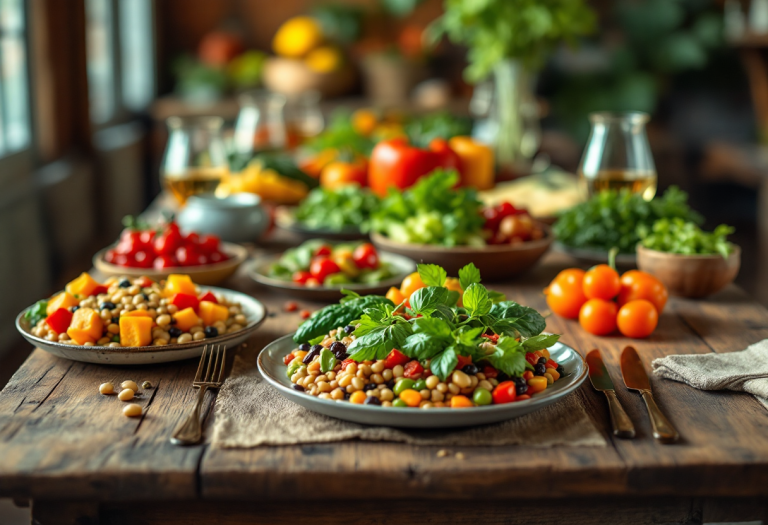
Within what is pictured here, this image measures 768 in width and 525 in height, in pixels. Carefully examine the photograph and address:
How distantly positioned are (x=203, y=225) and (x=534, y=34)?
1.72 metres

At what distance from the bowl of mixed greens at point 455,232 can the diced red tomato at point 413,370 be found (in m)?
0.72

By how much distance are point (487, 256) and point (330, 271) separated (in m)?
0.35

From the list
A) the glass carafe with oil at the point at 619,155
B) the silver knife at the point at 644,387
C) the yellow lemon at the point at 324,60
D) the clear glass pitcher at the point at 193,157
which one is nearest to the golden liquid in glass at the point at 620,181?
the glass carafe with oil at the point at 619,155

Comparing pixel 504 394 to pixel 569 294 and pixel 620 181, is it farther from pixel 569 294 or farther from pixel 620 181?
pixel 620 181

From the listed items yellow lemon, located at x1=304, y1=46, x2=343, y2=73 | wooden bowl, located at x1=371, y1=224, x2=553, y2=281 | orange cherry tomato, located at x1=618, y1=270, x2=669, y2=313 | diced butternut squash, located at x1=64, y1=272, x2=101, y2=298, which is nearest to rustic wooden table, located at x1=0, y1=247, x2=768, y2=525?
diced butternut squash, located at x1=64, y1=272, x2=101, y2=298

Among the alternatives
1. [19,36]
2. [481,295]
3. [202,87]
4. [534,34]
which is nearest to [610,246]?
[481,295]

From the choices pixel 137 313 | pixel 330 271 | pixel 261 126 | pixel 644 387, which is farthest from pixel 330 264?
pixel 261 126

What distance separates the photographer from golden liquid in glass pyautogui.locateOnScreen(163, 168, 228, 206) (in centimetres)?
226

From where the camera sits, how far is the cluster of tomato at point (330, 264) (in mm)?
1671

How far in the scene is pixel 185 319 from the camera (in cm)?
128

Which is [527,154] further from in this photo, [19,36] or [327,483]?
[327,483]

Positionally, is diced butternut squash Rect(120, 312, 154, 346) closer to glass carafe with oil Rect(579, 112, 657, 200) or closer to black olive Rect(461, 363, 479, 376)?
black olive Rect(461, 363, 479, 376)

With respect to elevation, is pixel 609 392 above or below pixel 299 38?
below

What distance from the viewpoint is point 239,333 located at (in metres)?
1.29
